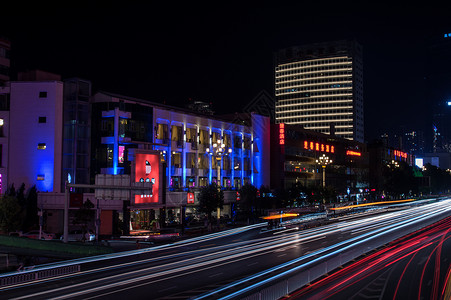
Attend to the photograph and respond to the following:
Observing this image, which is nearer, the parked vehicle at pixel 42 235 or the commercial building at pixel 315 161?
the parked vehicle at pixel 42 235

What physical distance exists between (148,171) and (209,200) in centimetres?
1008

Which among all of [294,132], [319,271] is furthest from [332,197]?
[319,271]

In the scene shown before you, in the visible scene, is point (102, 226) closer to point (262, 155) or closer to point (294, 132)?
point (262, 155)

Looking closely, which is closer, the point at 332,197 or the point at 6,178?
the point at 6,178

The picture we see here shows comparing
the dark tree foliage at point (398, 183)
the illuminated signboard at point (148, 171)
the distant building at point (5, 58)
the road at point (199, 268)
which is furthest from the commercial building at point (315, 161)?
the distant building at point (5, 58)

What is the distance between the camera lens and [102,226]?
5534cm

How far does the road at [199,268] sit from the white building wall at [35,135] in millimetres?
22843

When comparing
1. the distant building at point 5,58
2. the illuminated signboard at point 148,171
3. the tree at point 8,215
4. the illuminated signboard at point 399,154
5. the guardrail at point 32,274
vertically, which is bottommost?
the guardrail at point 32,274

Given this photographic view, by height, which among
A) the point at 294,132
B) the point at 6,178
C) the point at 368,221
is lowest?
the point at 368,221

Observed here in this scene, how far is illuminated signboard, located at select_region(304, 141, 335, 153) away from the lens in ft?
347

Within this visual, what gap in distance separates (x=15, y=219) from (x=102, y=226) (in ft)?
42.7

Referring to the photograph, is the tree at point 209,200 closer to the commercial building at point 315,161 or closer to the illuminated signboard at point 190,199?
the illuminated signboard at point 190,199

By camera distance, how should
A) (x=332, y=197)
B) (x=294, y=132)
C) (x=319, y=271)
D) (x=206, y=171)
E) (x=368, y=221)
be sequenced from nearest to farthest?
(x=319, y=271), (x=368, y=221), (x=206, y=171), (x=332, y=197), (x=294, y=132)

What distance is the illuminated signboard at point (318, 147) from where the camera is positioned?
106m
